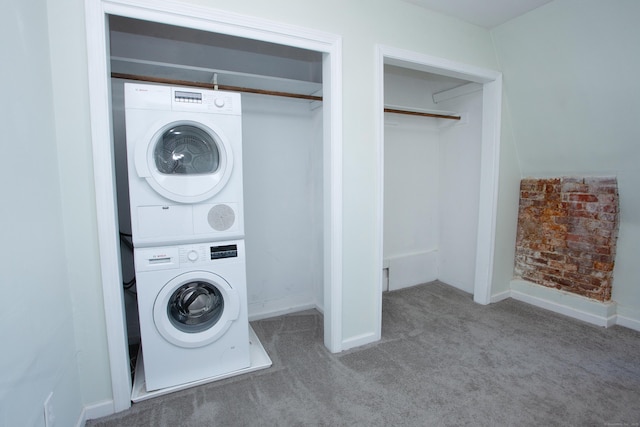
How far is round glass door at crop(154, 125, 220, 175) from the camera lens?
1841 millimetres

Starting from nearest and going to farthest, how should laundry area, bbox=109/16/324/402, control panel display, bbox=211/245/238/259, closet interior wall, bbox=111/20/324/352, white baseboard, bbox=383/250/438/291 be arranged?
laundry area, bbox=109/16/324/402 → control panel display, bbox=211/245/238/259 → closet interior wall, bbox=111/20/324/352 → white baseboard, bbox=383/250/438/291

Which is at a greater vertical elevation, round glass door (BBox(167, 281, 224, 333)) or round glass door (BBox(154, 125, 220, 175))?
round glass door (BBox(154, 125, 220, 175))

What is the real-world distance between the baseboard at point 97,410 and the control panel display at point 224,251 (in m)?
0.96

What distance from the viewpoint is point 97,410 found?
1713 millimetres

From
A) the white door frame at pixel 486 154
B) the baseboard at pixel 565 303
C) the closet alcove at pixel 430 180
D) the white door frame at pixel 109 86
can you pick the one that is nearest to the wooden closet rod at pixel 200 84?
the white door frame at pixel 109 86

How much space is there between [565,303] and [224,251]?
10.2 ft

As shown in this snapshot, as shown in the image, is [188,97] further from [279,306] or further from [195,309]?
[279,306]

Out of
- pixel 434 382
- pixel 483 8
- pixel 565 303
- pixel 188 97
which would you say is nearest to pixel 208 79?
pixel 188 97

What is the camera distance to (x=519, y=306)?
10.2 ft

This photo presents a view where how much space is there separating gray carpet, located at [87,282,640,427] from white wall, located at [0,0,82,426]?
583 mm

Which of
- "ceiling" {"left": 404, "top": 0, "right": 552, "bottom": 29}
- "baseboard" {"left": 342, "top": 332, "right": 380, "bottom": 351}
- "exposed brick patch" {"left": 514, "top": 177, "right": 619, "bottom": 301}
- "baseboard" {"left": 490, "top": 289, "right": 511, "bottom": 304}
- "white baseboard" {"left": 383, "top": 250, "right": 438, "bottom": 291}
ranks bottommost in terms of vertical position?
"baseboard" {"left": 342, "top": 332, "right": 380, "bottom": 351}

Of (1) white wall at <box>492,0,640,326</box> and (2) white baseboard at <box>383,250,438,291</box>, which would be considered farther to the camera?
(2) white baseboard at <box>383,250,438,291</box>

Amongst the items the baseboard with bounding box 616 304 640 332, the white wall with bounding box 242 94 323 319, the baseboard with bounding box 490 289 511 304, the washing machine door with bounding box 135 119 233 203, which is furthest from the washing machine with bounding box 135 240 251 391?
the baseboard with bounding box 616 304 640 332

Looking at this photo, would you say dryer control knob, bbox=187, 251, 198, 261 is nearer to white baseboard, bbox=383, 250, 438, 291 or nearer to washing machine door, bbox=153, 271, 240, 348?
washing machine door, bbox=153, 271, 240, 348
